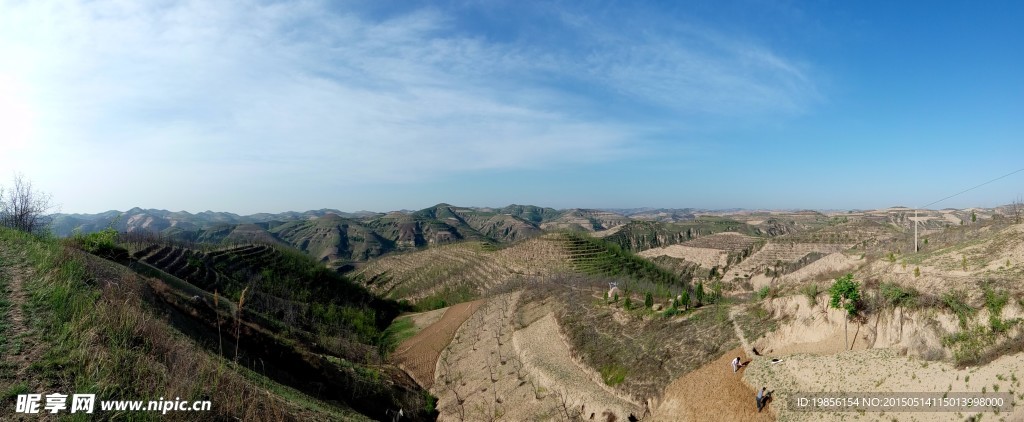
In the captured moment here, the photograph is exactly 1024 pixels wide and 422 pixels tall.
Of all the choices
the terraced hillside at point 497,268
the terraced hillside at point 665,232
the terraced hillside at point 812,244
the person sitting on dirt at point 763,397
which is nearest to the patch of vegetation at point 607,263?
the terraced hillside at point 497,268

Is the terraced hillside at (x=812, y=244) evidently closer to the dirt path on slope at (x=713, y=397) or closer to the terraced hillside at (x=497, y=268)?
the terraced hillside at (x=497, y=268)

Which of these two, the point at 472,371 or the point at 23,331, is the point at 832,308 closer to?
the point at 472,371

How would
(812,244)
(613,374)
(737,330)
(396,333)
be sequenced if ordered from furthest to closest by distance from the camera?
(812,244)
(396,333)
(613,374)
(737,330)

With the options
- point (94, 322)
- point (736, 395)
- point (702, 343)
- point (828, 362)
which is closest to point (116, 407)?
point (94, 322)

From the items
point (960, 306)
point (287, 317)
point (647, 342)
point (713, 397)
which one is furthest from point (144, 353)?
point (287, 317)

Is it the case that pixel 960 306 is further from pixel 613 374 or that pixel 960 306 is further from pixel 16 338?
pixel 16 338
